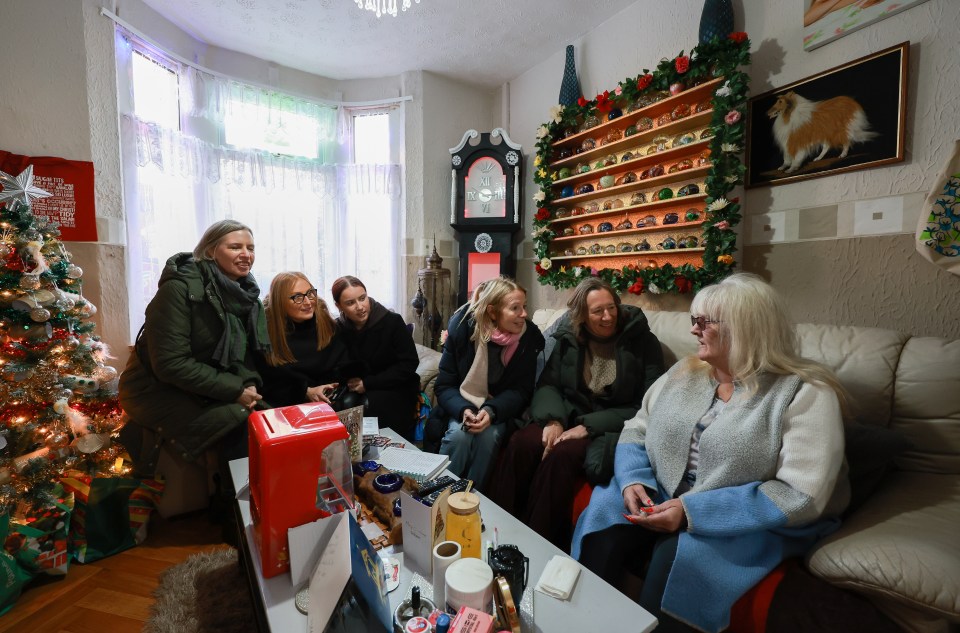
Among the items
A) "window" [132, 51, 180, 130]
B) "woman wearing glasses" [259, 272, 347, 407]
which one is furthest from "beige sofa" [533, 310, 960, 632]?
"window" [132, 51, 180, 130]

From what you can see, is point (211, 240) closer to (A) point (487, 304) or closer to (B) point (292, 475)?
(A) point (487, 304)

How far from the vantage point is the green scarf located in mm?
1855

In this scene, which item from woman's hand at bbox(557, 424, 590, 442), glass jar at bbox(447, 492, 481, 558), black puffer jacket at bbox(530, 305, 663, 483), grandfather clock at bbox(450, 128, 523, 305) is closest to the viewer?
glass jar at bbox(447, 492, 481, 558)

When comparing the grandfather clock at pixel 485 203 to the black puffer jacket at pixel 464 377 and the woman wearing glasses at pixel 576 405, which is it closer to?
the black puffer jacket at pixel 464 377

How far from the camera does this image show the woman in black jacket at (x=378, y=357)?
215 centimetres

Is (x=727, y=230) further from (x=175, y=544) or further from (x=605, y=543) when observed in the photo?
(x=175, y=544)

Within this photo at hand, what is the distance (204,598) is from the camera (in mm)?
1490

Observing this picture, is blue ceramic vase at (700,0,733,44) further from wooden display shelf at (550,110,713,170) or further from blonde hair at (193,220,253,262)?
blonde hair at (193,220,253,262)

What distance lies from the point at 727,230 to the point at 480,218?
188 cm

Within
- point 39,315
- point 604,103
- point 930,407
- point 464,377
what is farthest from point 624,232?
point 39,315

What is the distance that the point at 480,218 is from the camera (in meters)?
3.44

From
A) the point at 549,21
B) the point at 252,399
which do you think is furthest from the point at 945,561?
the point at 549,21

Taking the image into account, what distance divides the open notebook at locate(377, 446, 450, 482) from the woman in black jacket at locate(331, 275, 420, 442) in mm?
633

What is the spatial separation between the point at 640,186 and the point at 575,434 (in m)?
1.62
